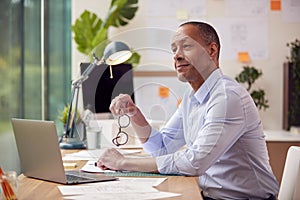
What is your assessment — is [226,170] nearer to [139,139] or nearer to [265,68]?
[139,139]

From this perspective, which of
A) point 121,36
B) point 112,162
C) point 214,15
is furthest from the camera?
point 214,15

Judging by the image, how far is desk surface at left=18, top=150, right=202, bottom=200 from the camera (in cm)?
170

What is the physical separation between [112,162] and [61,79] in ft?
9.14

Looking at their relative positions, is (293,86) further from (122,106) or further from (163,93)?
(122,106)

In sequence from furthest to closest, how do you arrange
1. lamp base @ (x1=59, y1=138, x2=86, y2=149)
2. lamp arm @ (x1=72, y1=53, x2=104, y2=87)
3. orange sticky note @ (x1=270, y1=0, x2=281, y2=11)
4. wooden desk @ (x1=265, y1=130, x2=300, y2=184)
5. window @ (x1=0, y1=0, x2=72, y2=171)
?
orange sticky note @ (x1=270, y1=0, x2=281, y2=11), wooden desk @ (x1=265, y1=130, x2=300, y2=184), window @ (x1=0, y1=0, x2=72, y2=171), lamp base @ (x1=59, y1=138, x2=86, y2=149), lamp arm @ (x1=72, y1=53, x2=104, y2=87)

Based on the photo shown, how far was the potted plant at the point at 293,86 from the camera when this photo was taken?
4207 mm

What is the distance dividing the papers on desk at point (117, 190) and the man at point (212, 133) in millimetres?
175

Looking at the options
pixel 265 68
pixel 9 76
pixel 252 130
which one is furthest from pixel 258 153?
pixel 265 68

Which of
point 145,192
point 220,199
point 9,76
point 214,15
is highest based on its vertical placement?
point 214,15

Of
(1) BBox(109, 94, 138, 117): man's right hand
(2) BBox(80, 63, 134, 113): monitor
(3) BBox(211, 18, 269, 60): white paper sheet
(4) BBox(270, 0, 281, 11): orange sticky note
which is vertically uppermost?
(4) BBox(270, 0, 281, 11): orange sticky note

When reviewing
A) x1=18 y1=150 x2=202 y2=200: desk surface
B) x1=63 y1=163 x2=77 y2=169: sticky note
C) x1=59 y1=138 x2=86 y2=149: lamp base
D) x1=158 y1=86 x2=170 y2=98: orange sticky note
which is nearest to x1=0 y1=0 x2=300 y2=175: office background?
x1=158 y1=86 x2=170 y2=98: orange sticky note

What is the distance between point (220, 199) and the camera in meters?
2.19

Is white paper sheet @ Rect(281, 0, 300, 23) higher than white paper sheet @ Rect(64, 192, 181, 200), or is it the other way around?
white paper sheet @ Rect(281, 0, 300, 23)

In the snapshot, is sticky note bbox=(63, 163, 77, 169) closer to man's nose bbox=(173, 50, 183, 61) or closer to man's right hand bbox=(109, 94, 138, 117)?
man's right hand bbox=(109, 94, 138, 117)
